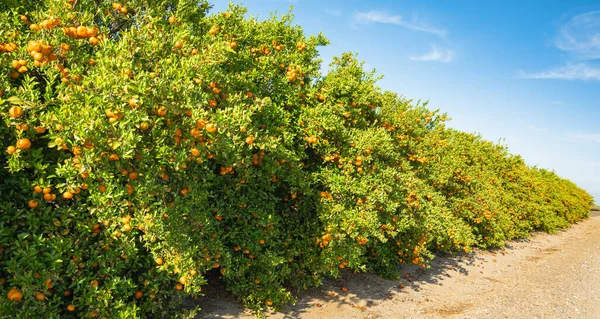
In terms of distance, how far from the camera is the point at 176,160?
4.52 meters

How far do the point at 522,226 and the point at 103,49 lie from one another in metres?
17.6

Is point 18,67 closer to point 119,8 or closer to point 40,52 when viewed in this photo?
point 40,52

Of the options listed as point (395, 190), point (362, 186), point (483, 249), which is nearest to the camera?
point (362, 186)

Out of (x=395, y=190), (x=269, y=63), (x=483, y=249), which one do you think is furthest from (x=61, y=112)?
(x=483, y=249)

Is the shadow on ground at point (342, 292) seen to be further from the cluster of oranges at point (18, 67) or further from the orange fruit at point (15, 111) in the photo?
the cluster of oranges at point (18, 67)

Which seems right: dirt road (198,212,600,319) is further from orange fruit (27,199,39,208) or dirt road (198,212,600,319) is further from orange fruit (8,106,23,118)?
orange fruit (8,106,23,118)

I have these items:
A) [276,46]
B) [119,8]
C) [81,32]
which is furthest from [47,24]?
[276,46]

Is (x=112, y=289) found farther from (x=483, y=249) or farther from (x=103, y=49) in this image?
(x=483, y=249)

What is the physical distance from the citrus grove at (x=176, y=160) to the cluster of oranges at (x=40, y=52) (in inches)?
0.6

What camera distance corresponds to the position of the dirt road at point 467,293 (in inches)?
296

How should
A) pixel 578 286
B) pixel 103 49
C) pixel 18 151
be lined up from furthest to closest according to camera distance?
pixel 578 286 < pixel 103 49 < pixel 18 151

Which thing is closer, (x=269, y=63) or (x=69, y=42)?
(x=69, y=42)

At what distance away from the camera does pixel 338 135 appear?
7375 mm

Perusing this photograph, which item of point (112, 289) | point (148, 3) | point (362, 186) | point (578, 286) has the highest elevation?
point (148, 3)
